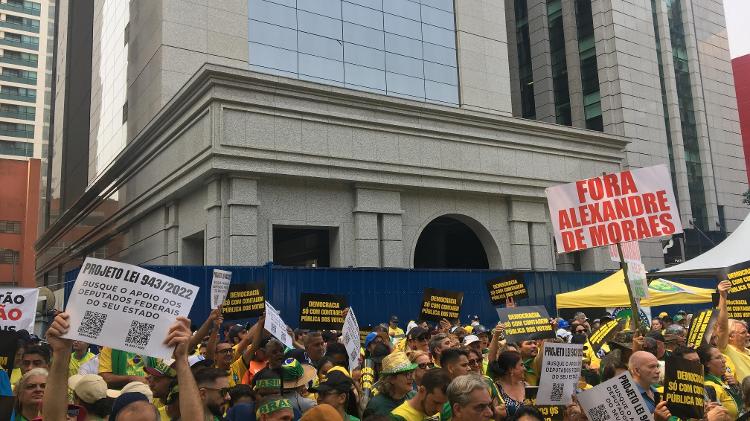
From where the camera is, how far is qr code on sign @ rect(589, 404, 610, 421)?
15.6 feet

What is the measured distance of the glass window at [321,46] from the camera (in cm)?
2377

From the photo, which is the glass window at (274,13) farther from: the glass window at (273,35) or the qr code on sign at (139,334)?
the qr code on sign at (139,334)

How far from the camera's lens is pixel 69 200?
40.5 m

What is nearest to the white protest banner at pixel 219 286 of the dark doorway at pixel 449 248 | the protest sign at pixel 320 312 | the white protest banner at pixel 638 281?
the protest sign at pixel 320 312

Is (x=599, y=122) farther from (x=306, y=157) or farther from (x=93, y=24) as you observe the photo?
(x=93, y=24)

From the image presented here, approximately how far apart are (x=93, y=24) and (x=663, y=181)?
34734 millimetres

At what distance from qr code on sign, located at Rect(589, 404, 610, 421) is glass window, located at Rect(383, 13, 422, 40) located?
22.6 meters

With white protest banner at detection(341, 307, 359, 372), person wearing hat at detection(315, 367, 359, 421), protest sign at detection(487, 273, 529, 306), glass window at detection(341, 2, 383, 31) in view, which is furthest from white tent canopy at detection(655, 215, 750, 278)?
person wearing hat at detection(315, 367, 359, 421)

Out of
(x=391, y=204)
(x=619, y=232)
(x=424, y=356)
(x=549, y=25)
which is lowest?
(x=424, y=356)

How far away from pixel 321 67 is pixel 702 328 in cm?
1801

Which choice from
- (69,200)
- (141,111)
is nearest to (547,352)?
(141,111)

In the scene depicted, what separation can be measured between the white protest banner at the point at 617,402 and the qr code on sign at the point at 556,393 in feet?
3.10

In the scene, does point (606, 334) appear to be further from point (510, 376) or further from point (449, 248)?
point (449, 248)

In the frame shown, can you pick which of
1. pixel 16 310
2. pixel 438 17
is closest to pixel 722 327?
pixel 16 310
